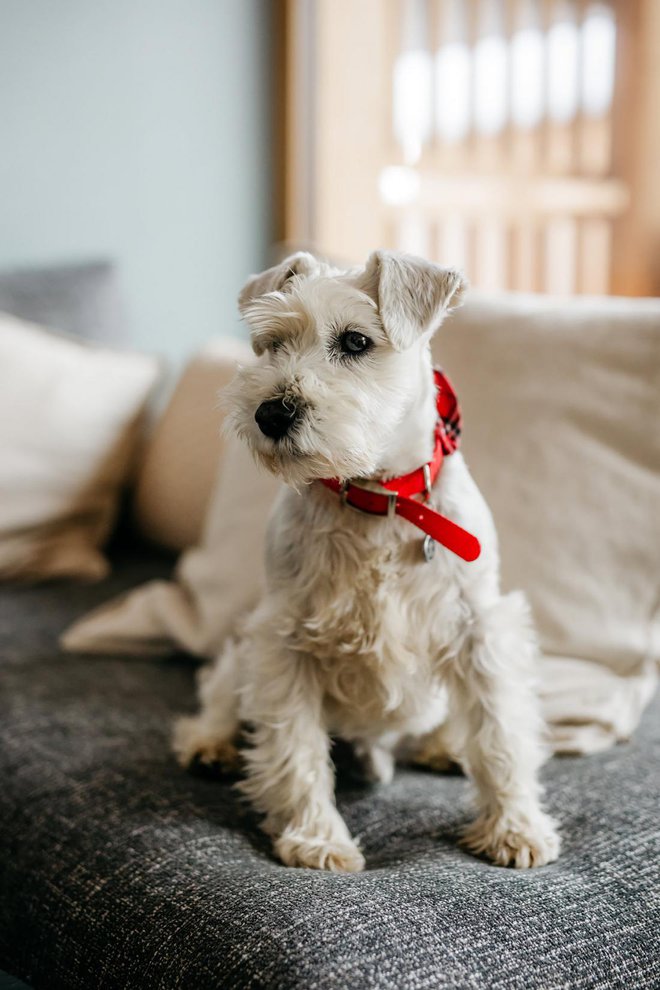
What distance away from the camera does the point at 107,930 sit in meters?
1.08

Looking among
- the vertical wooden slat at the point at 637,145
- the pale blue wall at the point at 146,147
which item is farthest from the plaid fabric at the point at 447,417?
the vertical wooden slat at the point at 637,145

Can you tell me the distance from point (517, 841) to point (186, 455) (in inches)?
51.1

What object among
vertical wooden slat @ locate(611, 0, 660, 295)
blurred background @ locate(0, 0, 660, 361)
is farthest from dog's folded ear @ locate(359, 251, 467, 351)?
vertical wooden slat @ locate(611, 0, 660, 295)

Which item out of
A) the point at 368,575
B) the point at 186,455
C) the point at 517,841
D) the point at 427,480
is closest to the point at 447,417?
the point at 427,480

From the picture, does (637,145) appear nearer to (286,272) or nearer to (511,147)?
(511,147)

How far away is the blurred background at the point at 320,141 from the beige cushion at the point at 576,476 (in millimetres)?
1295

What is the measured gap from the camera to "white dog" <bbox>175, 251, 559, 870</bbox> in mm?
1151

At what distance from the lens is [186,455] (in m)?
2.25

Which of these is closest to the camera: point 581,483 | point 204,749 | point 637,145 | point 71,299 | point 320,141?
point 204,749

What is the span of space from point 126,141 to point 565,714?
2.11 metres

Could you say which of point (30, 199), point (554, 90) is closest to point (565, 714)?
point (30, 199)

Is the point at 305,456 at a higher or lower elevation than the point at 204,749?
higher

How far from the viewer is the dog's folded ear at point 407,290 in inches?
45.3

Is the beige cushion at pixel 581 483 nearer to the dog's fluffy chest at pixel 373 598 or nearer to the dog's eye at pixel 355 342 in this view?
the dog's fluffy chest at pixel 373 598
